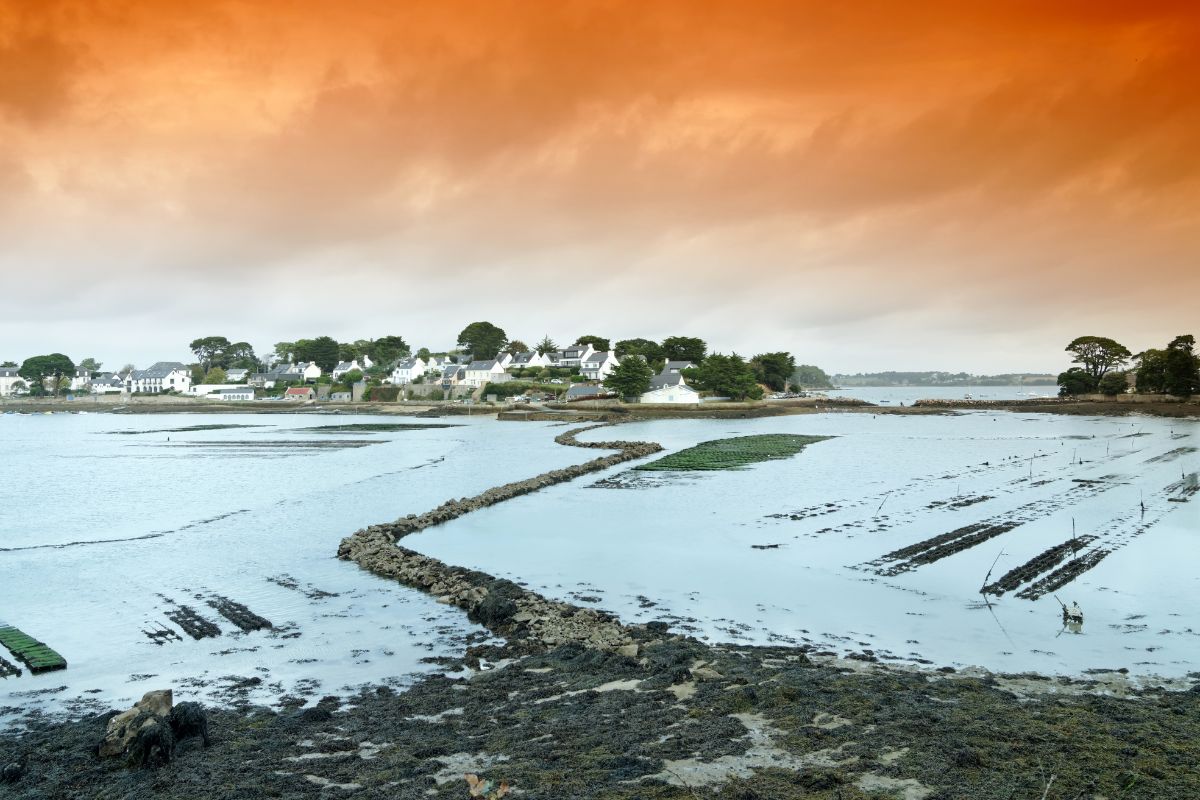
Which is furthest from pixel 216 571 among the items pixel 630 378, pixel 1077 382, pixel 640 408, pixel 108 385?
pixel 108 385

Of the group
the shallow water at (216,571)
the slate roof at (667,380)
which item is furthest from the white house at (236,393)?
the shallow water at (216,571)

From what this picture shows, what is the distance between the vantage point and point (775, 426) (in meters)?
68.5

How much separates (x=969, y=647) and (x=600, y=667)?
588cm

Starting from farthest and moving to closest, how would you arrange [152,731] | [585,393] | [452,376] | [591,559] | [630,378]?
1. [452,376]
2. [585,393]
3. [630,378]
4. [591,559]
5. [152,731]

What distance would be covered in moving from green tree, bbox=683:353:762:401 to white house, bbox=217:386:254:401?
83.7 meters

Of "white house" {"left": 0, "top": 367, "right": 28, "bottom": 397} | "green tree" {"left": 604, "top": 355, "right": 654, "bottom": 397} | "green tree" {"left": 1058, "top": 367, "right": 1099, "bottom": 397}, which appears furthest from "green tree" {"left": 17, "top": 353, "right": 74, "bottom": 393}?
"green tree" {"left": 1058, "top": 367, "right": 1099, "bottom": 397}

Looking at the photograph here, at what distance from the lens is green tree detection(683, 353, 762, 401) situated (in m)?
91.1

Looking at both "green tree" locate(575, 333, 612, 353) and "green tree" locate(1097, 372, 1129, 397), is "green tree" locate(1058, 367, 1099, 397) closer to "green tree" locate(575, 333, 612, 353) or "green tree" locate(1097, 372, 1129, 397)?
"green tree" locate(1097, 372, 1129, 397)

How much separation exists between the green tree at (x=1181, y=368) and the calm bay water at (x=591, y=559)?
6018cm

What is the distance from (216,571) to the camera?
17188mm

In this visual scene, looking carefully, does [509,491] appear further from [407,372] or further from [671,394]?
[407,372]

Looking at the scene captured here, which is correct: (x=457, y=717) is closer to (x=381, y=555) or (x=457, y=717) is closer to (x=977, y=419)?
(x=381, y=555)

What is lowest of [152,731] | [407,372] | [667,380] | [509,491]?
[509,491]

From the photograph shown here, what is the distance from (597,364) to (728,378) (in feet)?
93.1
